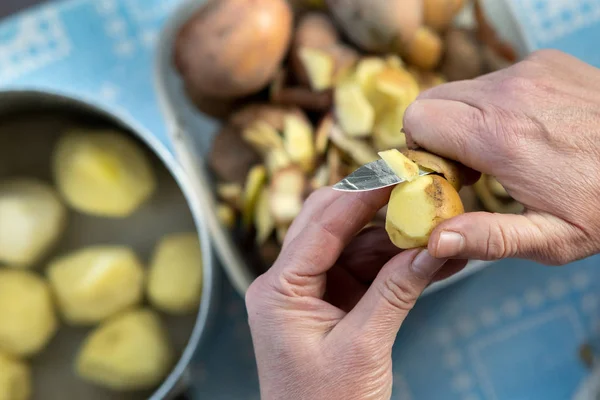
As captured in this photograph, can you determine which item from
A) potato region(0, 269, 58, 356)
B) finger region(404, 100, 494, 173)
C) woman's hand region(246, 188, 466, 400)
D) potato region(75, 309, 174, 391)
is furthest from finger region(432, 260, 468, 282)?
potato region(0, 269, 58, 356)

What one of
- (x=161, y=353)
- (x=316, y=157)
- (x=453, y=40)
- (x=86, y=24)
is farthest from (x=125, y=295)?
(x=453, y=40)

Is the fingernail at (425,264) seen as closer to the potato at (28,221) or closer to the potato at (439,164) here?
the potato at (439,164)

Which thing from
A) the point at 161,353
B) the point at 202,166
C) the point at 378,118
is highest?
the point at 378,118

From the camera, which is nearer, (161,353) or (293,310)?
(293,310)

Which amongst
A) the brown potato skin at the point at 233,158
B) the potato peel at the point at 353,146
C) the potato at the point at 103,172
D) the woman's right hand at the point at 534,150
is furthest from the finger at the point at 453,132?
the potato at the point at 103,172

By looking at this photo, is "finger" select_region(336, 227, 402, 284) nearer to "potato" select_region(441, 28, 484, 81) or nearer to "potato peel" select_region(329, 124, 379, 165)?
"potato peel" select_region(329, 124, 379, 165)

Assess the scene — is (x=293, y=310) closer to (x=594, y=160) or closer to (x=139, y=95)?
(x=594, y=160)
